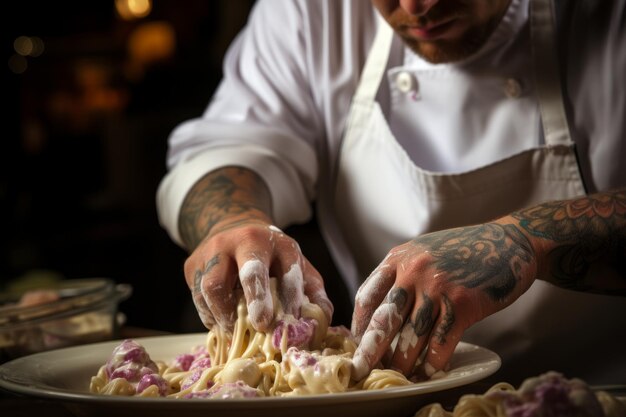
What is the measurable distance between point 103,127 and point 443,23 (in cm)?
525

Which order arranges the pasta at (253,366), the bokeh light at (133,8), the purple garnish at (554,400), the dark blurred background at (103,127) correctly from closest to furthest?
the purple garnish at (554,400), the pasta at (253,366), the dark blurred background at (103,127), the bokeh light at (133,8)

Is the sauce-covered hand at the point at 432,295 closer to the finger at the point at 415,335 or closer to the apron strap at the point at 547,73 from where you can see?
the finger at the point at 415,335

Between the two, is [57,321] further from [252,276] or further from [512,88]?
[512,88]

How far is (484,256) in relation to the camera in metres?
1.33

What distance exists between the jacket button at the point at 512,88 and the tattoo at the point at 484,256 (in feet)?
1.74

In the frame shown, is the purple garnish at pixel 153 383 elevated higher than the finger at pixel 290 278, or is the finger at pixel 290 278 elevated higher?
the finger at pixel 290 278

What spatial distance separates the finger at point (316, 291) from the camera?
1429 mm

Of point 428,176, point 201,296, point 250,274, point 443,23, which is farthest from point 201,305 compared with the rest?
point 443,23

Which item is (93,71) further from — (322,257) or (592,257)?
(592,257)

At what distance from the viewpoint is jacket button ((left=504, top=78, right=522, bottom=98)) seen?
1.83m

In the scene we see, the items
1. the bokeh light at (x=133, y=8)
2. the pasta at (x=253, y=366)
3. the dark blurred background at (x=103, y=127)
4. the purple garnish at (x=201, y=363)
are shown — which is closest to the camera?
the pasta at (x=253, y=366)

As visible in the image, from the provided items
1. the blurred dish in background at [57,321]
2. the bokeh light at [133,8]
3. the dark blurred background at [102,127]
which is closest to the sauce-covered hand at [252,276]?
the blurred dish in background at [57,321]

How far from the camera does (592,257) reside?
1.47 m

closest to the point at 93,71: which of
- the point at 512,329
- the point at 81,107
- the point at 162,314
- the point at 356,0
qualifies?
the point at 81,107
